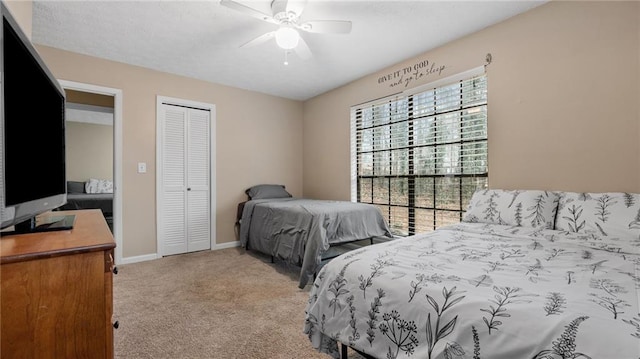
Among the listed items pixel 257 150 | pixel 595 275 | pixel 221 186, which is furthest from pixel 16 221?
pixel 257 150

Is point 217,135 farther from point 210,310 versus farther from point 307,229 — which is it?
point 210,310

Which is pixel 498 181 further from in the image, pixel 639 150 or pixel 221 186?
pixel 221 186

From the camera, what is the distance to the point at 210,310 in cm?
222

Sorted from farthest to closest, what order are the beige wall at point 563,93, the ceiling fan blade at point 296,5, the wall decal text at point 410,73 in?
the wall decal text at point 410,73 → the ceiling fan blade at point 296,5 → the beige wall at point 563,93

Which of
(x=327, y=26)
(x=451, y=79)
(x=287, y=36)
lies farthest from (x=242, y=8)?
(x=451, y=79)

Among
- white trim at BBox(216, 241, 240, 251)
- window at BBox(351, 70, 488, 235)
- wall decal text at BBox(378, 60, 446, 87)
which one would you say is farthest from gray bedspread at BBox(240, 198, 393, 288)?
wall decal text at BBox(378, 60, 446, 87)

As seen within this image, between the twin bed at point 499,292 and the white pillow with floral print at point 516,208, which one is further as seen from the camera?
the white pillow with floral print at point 516,208

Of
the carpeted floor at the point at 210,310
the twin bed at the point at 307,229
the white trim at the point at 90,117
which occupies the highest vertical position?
the white trim at the point at 90,117

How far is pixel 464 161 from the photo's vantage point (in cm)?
285

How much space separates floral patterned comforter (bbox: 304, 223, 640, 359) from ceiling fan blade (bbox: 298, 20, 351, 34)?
A: 168 cm

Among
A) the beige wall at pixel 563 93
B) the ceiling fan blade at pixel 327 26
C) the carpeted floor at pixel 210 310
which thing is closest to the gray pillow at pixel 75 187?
the carpeted floor at pixel 210 310

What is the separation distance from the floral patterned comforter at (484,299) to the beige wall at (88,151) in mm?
6826

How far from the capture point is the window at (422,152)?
2.80 m

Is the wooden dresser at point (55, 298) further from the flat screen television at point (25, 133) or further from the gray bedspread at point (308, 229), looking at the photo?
the gray bedspread at point (308, 229)
